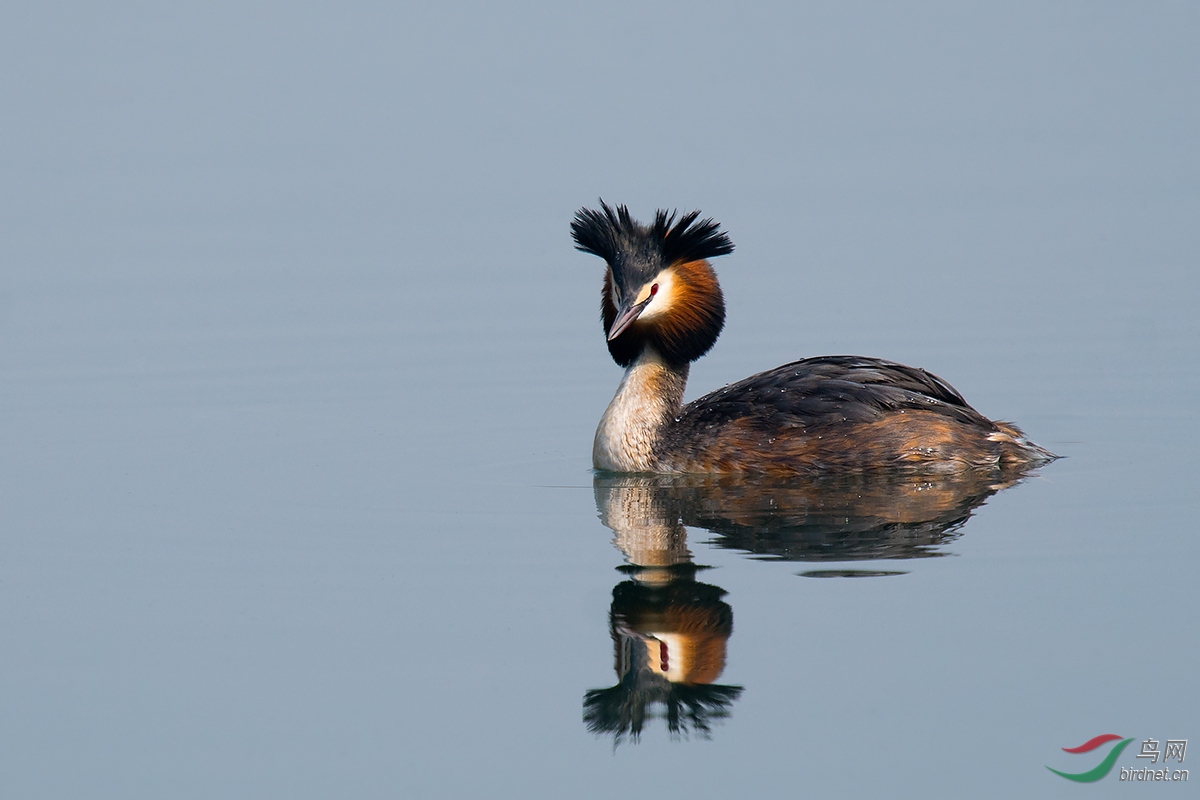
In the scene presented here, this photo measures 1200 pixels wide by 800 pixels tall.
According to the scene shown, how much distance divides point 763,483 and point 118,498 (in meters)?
3.86

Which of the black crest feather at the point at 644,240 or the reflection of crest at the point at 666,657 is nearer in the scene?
the reflection of crest at the point at 666,657

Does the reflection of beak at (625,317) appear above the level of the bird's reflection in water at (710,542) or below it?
above

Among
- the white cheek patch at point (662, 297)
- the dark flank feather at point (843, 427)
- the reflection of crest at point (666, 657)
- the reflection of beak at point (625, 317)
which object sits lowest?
the reflection of crest at point (666, 657)

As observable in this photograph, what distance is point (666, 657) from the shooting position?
315 inches

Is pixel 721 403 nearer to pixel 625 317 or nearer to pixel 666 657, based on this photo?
pixel 625 317

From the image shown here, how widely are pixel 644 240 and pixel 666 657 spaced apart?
14.1 feet

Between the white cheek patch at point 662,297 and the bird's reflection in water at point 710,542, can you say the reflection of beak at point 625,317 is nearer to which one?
the white cheek patch at point 662,297

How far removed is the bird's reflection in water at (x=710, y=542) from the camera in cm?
763

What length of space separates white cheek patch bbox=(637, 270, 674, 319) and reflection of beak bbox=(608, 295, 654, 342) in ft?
0.39

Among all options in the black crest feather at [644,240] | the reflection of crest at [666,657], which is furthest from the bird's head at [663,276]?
the reflection of crest at [666,657]

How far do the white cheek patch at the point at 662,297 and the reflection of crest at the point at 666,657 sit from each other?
121 inches

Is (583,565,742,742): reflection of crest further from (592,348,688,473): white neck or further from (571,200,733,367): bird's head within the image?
(571,200,733,367): bird's head

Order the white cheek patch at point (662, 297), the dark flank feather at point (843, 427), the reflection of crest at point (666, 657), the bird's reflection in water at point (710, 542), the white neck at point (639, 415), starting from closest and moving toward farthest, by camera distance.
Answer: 1. the reflection of crest at point (666, 657)
2. the bird's reflection in water at point (710, 542)
3. the dark flank feather at point (843, 427)
4. the white neck at point (639, 415)
5. the white cheek patch at point (662, 297)

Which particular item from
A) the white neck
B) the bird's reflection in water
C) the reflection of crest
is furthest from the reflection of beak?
the reflection of crest
